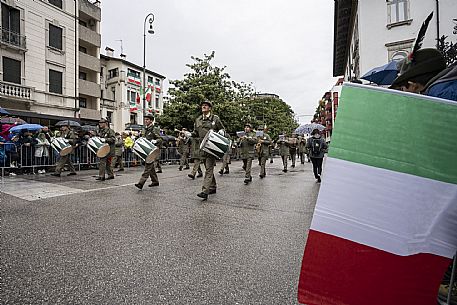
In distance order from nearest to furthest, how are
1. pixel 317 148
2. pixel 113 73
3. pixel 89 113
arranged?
pixel 317 148 < pixel 89 113 < pixel 113 73

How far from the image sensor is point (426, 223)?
4.46 feet

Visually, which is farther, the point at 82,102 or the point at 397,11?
the point at 82,102

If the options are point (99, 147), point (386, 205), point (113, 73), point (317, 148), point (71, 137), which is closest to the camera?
point (386, 205)

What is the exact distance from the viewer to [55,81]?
25.2 meters

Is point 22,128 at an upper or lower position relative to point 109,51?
lower

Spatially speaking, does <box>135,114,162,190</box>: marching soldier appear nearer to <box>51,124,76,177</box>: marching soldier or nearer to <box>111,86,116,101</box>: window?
<box>51,124,76,177</box>: marching soldier

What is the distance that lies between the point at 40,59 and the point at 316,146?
77.0ft

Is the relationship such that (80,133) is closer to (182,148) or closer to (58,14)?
(182,148)

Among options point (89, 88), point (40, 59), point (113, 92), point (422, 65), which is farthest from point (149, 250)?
point (113, 92)

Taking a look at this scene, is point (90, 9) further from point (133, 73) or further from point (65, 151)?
point (65, 151)

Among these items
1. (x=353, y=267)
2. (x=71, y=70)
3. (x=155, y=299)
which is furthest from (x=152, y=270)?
(x=71, y=70)

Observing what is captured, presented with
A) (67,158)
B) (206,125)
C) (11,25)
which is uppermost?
(11,25)

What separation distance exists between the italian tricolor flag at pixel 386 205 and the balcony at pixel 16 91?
2473 cm

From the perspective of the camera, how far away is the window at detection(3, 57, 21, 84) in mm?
21302
